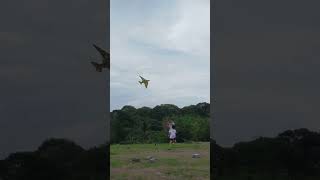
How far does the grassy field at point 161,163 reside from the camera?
9578 millimetres

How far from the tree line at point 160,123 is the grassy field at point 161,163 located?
0.64 m

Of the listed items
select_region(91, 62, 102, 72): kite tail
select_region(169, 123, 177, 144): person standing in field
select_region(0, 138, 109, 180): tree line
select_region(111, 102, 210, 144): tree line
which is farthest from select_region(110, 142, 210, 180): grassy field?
select_region(91, 62, 102, 72): kite tail

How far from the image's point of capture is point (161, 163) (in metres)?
10.3

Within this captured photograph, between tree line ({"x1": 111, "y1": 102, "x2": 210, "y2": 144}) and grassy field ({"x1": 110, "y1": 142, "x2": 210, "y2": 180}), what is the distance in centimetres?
64

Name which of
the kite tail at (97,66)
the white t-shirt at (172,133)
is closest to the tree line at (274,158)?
the kite tail at (97,66)

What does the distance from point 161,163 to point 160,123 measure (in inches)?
116

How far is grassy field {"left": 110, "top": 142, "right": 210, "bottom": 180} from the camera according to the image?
9578 mm

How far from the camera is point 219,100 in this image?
7469 mm

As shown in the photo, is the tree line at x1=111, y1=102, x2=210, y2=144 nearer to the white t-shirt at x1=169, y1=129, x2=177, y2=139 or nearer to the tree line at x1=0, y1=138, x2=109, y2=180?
the white t-shirt at x1=169, y1=129, x2=177, y2=139

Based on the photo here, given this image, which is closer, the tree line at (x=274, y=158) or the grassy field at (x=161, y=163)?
the tree line at (x=274, y=158)

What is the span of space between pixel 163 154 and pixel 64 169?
3885 millimetres

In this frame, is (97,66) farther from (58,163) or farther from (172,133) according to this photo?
(172,133)

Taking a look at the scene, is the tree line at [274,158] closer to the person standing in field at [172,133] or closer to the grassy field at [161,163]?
the grassy field at [161,163]

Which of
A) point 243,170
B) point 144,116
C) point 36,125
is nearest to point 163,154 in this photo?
point 144,116
